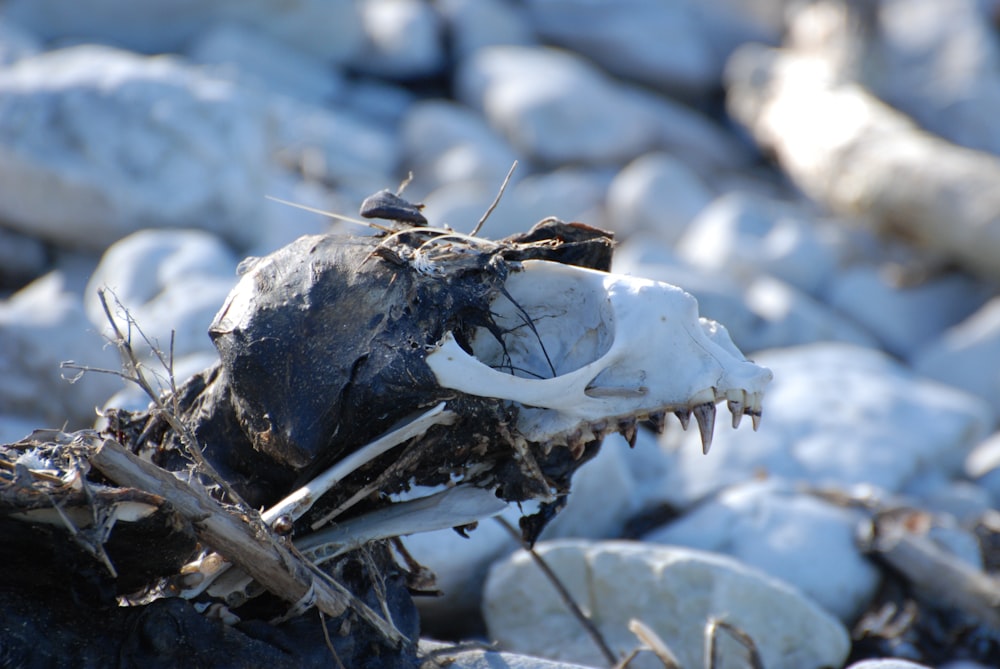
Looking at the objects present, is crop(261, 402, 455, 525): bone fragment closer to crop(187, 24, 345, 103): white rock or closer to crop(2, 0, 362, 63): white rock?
crop(187, 24, 345, 103): white rock

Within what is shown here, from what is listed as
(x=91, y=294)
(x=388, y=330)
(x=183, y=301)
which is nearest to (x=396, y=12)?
(x=91, y=294)

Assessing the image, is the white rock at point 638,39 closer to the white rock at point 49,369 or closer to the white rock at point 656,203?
the white rock at point 656,203

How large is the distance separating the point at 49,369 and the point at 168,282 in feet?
3.09

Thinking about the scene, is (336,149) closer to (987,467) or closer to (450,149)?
(450,149)

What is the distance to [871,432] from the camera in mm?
4750

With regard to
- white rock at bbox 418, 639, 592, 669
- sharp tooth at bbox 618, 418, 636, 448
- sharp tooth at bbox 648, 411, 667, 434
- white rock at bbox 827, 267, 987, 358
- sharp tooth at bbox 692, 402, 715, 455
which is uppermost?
sharp tooth at bbox 692, 402, 715, 455

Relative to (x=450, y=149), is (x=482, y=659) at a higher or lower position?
higher

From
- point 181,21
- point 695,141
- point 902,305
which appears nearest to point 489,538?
point 902,305

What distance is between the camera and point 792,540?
12.3ft

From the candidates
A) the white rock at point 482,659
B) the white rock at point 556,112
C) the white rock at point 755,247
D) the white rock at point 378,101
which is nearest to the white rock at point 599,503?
the white rock at point 482,659

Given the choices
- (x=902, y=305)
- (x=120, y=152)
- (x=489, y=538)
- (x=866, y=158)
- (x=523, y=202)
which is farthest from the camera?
(x=866, y=158)

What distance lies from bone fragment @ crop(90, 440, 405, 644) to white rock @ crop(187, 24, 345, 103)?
6629 mm

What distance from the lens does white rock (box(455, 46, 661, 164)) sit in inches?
329

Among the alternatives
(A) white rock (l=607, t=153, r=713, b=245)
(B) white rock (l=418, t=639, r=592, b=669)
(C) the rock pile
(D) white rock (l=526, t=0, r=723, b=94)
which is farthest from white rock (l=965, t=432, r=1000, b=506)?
(D) white rock (l=526, t=0, r=723, b=94)
